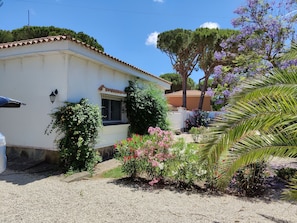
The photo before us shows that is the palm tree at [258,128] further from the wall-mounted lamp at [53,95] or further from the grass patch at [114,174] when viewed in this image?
the wall-mounted lamp at [53,95]

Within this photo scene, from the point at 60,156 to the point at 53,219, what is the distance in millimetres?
4396

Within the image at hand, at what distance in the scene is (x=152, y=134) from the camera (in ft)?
27.5

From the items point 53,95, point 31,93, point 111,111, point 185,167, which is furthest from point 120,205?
point 111,111

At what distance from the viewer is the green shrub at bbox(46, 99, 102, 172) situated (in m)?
8.98

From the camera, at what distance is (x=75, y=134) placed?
8.95m

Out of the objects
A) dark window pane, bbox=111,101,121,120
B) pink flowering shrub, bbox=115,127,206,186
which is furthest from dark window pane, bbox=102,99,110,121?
pink flowering shrub, bbox=115,127,206,186

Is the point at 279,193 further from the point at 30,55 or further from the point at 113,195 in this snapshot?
the point at 30,55

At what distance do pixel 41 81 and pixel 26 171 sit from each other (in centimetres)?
344

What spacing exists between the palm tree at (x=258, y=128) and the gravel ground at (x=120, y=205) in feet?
5.61

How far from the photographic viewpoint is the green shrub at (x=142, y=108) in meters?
13.6

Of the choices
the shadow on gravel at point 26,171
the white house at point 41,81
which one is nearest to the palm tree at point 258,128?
the shadow on gravel at point 26,171

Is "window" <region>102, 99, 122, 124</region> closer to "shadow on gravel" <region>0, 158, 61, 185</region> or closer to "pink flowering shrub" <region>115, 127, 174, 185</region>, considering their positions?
"shadow on gravel" <region>0, 158, 61, 185</region>

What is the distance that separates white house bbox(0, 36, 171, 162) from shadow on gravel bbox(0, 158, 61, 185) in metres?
0.46

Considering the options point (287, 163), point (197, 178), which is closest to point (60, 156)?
point (197, 178)
